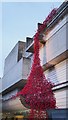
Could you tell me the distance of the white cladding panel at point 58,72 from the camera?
448 inches

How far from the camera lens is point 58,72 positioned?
12.2 meters

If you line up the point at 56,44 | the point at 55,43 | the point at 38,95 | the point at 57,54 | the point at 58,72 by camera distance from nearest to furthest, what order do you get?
1. the point at 57,54
2. the point at 56,44
3. the point at 55,43
4. the point at 38,95
5. the point at 58,72

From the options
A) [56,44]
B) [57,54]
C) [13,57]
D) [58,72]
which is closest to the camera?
[57,54]

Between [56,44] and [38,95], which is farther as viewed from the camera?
[38,95]

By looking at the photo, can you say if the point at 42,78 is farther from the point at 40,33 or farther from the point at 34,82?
the point at 40,33

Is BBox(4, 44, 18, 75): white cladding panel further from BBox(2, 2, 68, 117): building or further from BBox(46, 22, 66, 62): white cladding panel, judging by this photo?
BBox(46, 22, 66, 62): white cladding panel

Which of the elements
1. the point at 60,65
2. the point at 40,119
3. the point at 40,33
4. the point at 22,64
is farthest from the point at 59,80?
the point at 22,64

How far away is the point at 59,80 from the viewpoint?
39.1 ft

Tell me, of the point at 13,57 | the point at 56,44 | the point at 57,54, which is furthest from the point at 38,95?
the point at 13,57

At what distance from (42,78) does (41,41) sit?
2.39 metres

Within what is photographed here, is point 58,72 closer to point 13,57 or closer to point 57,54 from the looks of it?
point 57,54

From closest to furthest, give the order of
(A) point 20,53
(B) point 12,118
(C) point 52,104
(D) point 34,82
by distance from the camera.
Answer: (C) point 52,104 < (D) point 34,82 < (B) point 12,118 < (A) point 20,53

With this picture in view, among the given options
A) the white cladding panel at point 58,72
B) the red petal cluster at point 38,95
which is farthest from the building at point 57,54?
the red petal cluster at point 38,95

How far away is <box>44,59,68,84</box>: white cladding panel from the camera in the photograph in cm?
1139
